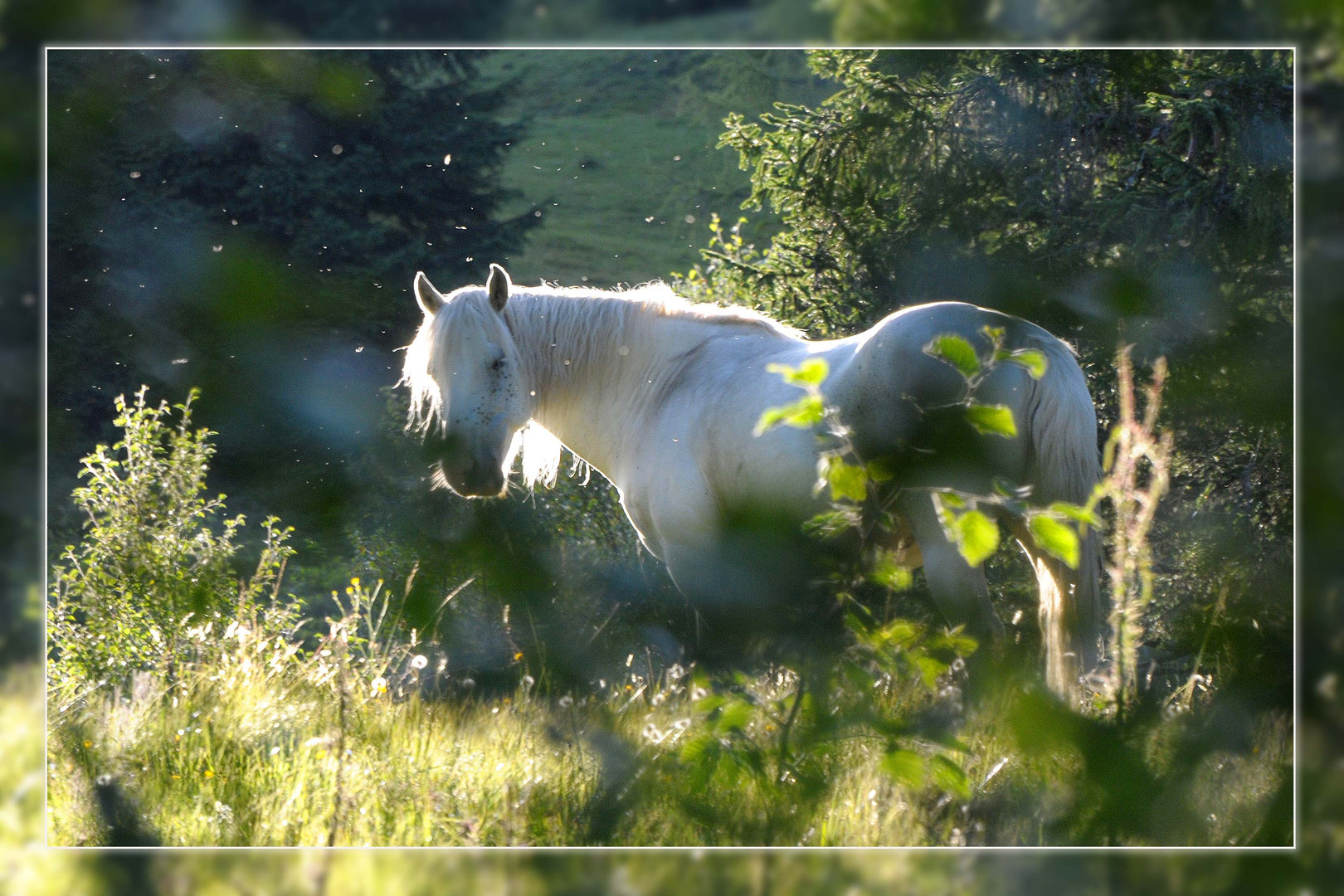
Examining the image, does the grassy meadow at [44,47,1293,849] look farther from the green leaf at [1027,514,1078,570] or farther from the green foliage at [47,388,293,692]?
the green leaf at [1027,514,1078,570]

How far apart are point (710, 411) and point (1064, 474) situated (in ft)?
3.52

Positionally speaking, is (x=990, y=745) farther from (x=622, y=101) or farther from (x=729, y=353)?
(x=622, y=101)

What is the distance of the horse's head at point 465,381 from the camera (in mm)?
2984

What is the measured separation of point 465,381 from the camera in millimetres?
3008

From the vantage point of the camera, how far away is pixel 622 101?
125 inches

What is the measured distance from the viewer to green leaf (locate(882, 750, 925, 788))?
2125mm

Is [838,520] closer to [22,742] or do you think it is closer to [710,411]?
[710,411]

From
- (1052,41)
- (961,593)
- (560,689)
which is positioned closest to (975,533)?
(961,593)

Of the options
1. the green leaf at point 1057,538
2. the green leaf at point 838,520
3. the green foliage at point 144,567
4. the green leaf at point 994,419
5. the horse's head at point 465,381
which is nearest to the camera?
the green leaf at point 1057,538

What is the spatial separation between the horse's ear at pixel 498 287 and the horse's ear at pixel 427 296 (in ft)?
0.51

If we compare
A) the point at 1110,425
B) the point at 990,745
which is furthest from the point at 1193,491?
the point at 990,745

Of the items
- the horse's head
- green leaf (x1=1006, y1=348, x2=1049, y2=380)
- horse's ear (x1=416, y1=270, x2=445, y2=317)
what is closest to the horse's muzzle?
the horse's head

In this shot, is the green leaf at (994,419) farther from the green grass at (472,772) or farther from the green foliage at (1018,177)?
the green foliage at (1018,177)

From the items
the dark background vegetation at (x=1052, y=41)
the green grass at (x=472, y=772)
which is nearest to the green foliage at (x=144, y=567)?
the green grass at (x=472, y=772)
